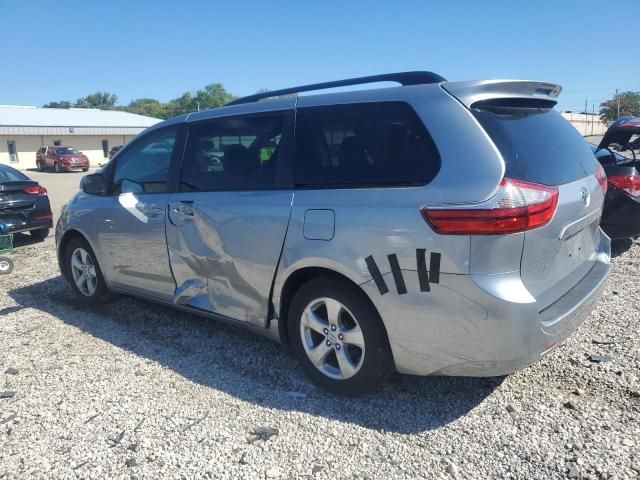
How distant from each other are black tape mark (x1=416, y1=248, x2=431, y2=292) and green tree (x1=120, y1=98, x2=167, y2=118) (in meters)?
104

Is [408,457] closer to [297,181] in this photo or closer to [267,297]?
[267,297]

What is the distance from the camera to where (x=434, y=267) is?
2658mm

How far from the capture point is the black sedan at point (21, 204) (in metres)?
8.36

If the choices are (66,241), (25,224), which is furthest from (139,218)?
(25,224)

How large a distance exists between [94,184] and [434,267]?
3629 millimetres

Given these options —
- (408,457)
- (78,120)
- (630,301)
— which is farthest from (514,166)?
(78,120)

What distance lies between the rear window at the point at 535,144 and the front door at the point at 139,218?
2598 mm

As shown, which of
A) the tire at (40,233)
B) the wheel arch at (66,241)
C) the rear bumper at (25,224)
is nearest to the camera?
the wheel arch at (66,241)

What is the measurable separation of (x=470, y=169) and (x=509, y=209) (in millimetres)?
283

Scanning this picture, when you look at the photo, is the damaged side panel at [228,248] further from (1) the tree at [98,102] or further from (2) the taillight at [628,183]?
(1) the tree at [98,102]

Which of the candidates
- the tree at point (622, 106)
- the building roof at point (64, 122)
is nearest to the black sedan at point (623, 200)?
the building roof at point (64, 122)

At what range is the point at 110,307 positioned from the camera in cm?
523

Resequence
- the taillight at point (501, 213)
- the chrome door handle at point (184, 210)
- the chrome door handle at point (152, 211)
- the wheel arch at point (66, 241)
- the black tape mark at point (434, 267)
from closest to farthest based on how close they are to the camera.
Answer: the taillight at point (501, 213), the black tape mark at point (434, 267), the chrome door handle at point (184, 210), the chrome door handle at point (152, 211), the wheel arch at point (66, 241)

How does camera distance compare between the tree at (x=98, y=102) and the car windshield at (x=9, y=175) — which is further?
the tree at (x=98, y=102)
